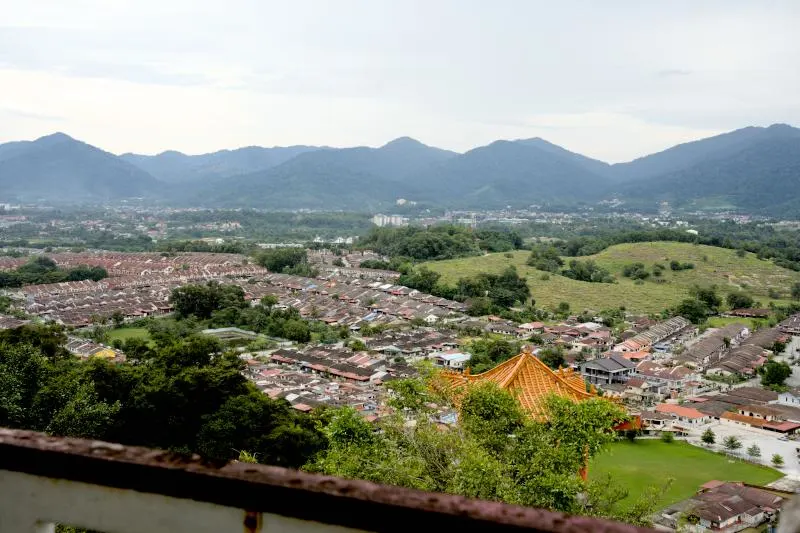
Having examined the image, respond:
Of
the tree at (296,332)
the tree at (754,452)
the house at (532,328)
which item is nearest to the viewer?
the tree at (754,452)

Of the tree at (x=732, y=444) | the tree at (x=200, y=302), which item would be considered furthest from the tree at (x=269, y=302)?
the tree at (x=732, y=444)

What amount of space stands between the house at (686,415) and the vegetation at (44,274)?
1199 inches

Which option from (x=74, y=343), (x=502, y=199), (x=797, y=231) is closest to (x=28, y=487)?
(x=74, y=343)

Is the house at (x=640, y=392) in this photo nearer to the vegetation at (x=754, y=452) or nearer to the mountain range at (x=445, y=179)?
the vegetation at (x=754, y=452)

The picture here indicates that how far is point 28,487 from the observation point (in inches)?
40.8

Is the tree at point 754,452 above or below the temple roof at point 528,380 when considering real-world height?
below

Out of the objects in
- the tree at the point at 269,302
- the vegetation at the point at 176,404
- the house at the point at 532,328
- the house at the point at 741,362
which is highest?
the vegetation at the point at 176,404

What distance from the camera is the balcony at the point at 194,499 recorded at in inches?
33.2

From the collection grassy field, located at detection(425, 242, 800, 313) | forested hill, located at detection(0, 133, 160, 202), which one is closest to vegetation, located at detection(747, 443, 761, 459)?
grassy field, located at detection(425, 242, 800, 313)

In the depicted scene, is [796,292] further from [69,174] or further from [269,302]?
[69,174]

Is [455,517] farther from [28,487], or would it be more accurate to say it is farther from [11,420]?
[11,420]

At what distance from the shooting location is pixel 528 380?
6.77 metres

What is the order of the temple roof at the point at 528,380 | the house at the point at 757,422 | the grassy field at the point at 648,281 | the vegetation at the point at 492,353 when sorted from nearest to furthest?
1. the temple roof at the point at 528,380
2. the house at the point at 757,422
3. the vegetation at the point at 492,353
4. the grassy field at the point at 648,281

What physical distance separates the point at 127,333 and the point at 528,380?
20.6 m
